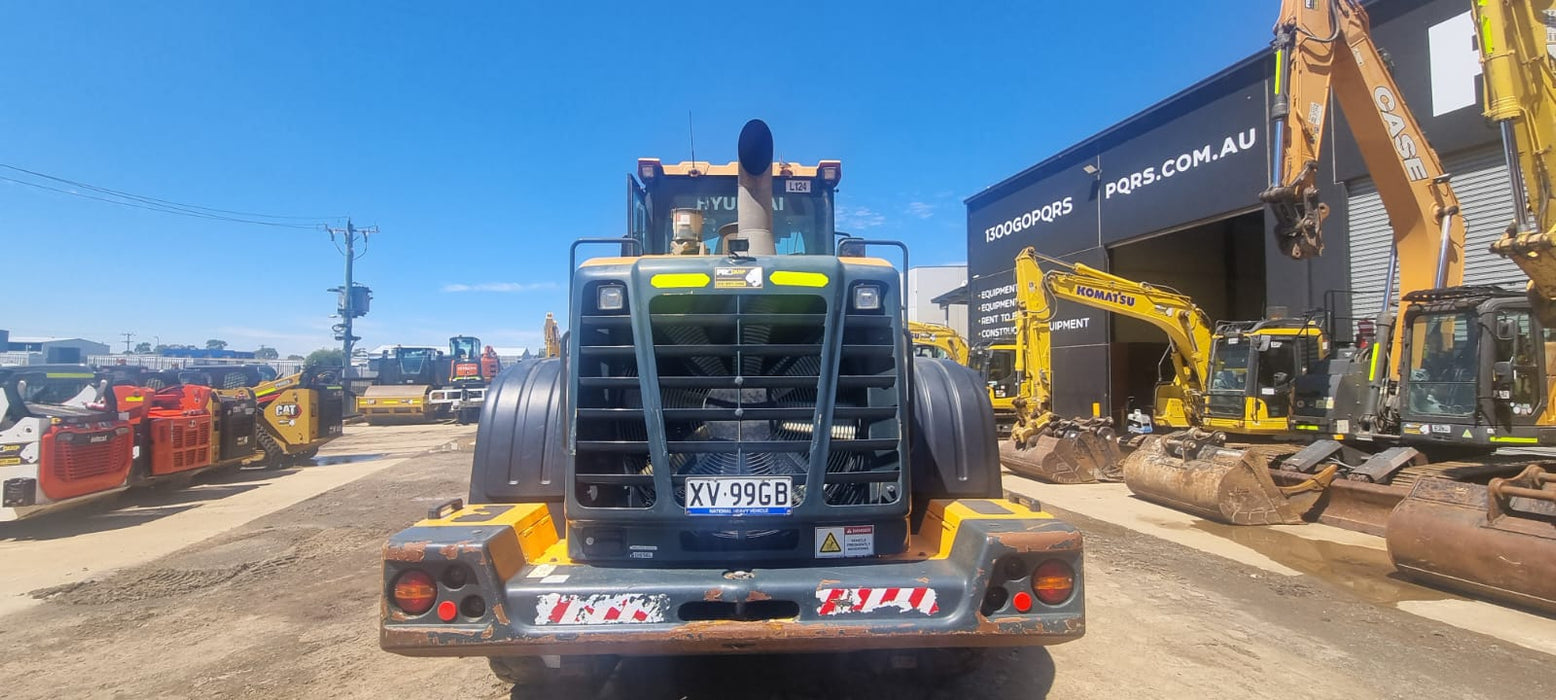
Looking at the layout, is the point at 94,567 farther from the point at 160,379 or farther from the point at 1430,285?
the point at 1430,285

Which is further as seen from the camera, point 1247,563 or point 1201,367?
point 1201,367

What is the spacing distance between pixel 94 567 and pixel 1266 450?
1215 cm

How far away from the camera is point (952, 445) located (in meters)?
3.66

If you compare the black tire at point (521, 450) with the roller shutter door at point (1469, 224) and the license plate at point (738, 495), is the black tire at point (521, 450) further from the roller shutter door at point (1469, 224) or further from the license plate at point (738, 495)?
the roller shutter door at point (1469, 224)

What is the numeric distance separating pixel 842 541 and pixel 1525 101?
768 cm

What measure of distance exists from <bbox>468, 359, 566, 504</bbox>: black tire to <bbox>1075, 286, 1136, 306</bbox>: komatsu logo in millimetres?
12037

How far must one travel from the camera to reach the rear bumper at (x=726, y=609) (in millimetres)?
2711

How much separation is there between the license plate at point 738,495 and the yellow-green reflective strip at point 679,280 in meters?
0.74

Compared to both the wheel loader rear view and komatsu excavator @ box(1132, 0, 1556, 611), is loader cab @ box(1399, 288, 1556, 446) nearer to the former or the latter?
komatsu excavator @ box(1132, 0, 1556, 611)

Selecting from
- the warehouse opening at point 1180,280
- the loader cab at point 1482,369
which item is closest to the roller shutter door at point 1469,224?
the loader cab at point 1482,369

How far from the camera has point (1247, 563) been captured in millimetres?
6660

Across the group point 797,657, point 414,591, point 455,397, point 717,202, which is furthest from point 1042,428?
point 455,397

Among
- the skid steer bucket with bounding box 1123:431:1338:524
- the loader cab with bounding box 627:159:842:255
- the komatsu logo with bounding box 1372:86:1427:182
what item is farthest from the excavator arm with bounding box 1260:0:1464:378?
the loader cab with bounding box 627:159:842:255

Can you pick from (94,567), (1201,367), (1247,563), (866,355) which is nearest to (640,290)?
(866,355)
